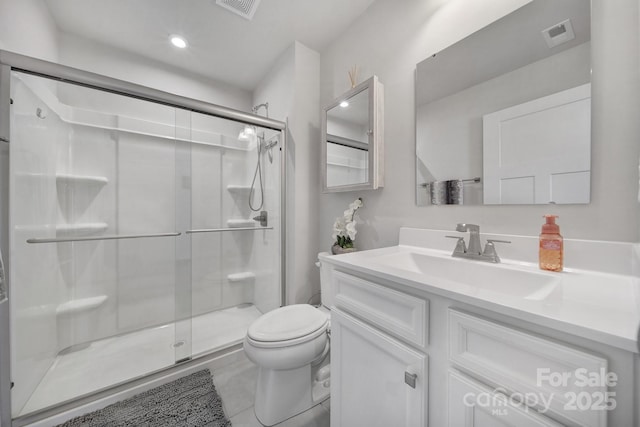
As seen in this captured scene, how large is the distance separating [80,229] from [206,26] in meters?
1.75

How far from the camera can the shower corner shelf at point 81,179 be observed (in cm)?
160

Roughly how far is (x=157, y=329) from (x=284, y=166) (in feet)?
5.66

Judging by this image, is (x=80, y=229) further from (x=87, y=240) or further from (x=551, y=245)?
(x=551, y=245)

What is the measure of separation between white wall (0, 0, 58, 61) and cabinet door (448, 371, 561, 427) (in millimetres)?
2291

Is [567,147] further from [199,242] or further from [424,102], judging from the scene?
[199,242]

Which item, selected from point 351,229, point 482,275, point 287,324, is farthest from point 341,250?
point 482,275

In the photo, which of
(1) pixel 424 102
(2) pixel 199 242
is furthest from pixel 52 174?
(1) pixel 424 102

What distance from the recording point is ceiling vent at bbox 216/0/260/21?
4.68 ft

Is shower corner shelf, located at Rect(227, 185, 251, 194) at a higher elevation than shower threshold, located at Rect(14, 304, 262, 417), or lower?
higher

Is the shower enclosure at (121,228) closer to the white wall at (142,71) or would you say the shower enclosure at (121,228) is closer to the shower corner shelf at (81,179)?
the shower corner shelf at (81,179)

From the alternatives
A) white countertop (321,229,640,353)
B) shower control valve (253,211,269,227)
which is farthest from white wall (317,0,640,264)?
shower control valve (253,211,269,227)

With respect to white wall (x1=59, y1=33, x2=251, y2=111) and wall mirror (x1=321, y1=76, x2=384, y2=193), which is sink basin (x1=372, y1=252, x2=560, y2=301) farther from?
white wall (x1=59, y1=33, x2=251, y2=111)

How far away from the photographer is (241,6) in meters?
1.46

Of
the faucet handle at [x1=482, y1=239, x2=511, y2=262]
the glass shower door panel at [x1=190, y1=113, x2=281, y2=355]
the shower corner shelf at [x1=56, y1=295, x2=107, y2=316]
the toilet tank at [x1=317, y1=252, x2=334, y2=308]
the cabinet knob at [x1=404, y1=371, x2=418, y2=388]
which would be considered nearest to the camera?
the cabinet knob at [x1=404, y1=371, x2=418, y2=388]
